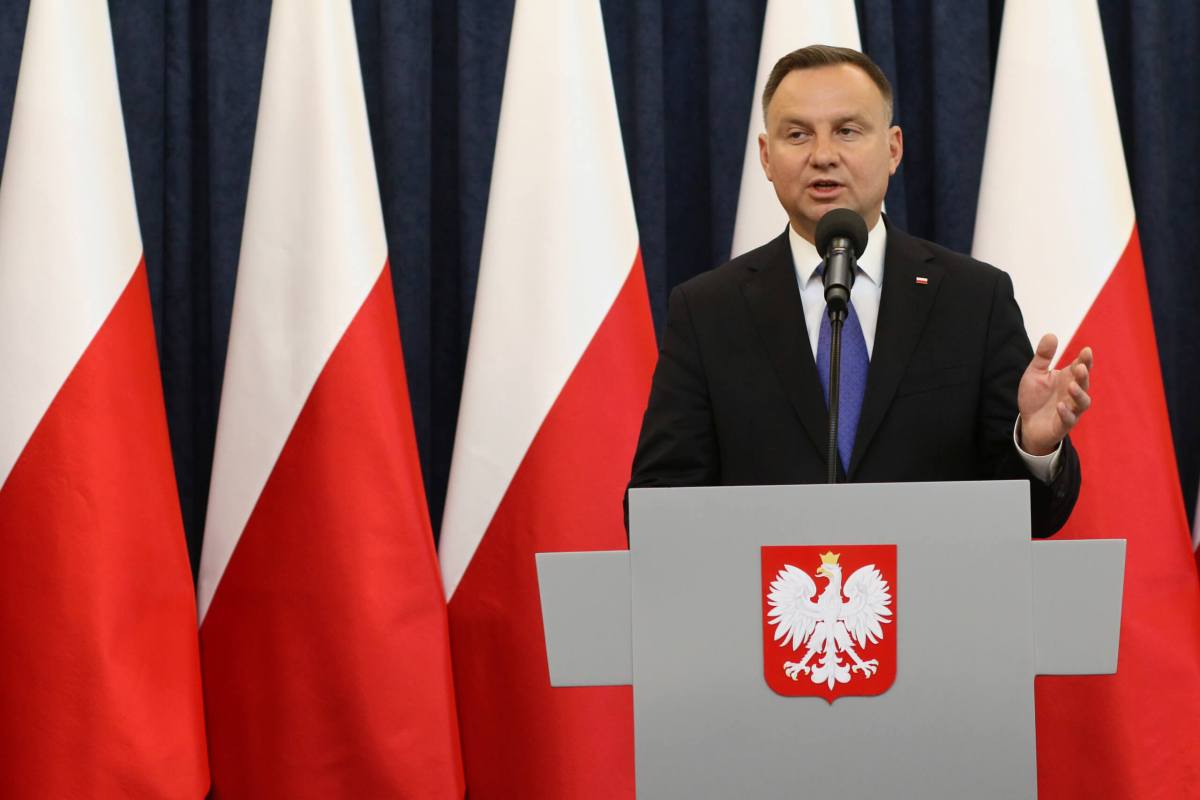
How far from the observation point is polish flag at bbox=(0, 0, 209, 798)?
2.64 meters

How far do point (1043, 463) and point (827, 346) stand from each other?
1.27 ft

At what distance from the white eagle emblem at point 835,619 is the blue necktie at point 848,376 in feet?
1.87

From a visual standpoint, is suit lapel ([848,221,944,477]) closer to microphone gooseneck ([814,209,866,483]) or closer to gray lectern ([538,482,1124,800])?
microphone gooseneck ([814,209,866,483])

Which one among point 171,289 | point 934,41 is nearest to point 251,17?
point 171,289

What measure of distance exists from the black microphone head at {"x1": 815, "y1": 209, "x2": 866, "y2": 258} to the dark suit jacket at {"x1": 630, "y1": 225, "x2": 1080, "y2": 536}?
0.91ft

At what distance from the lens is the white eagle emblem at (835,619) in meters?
1.29

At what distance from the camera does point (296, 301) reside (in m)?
2.88

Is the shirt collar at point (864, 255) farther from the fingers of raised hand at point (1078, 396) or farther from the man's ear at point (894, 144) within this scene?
the fingers of raised hand at point (1078, 396)

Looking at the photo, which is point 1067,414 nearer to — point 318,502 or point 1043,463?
point 1043,463

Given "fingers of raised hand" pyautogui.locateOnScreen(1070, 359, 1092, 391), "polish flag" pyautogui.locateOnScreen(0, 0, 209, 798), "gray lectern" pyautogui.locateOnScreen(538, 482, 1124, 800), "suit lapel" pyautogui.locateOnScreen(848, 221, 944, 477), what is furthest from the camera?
"polish flag" pyautogui.locateOnScreen(0, 0, 209, 798)

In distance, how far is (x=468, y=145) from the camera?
3270mm

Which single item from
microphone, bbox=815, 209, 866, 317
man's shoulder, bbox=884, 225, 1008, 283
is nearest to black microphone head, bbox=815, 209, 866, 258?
microphone, bbox=815, 209, 866, 317

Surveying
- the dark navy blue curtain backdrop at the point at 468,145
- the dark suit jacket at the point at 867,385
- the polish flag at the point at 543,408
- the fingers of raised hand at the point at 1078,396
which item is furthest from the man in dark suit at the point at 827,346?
the dark navy blue curtain backdrop at the point at 468,145

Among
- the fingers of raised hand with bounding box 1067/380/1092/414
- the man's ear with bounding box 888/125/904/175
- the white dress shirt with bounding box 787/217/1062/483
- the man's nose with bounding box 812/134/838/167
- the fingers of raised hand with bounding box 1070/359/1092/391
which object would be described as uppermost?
the man's ear with bounding box 888/125/904/175
